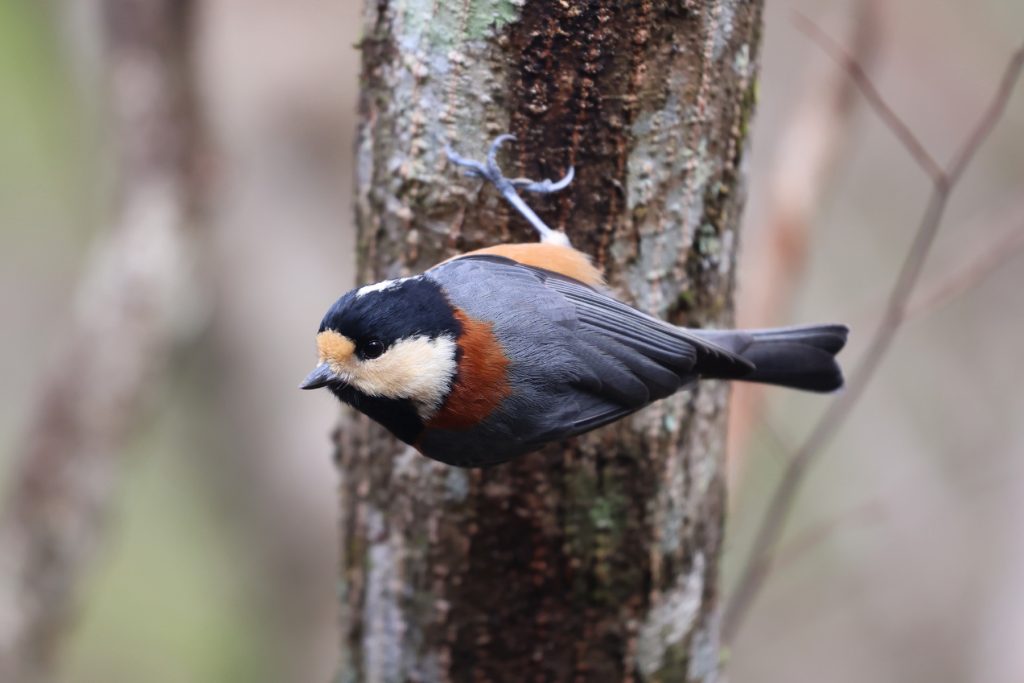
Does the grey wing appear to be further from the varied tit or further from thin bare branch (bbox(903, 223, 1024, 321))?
thin bare branch (bbox(903, 223, 1024, 321))

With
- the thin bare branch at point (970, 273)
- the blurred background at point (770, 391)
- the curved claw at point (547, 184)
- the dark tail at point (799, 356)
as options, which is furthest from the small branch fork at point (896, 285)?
the blurred background at point (770, 391)

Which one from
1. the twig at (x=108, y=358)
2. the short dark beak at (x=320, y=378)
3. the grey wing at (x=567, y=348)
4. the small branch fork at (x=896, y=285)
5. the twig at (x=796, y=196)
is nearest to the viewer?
the short dark beak at (x=320, y=378)

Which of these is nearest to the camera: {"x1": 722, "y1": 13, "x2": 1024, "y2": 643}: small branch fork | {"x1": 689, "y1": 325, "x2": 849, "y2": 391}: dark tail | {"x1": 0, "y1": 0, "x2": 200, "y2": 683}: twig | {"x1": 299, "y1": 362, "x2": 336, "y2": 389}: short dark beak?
{"x1": 299, "y1": 362, "x2": 336, "y2": 389}: short dark beak

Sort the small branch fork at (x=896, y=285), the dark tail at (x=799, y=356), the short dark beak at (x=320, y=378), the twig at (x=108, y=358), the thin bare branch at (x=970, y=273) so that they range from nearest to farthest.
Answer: the short dark beak at (x=320, y=378) < the dark tail at (x=799, y=356) < the small branch fork at (x=896, y=285) < the thin bare branch at (x=970, y=273) < the twig at (x=108, y=358)

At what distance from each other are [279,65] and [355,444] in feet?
12.2

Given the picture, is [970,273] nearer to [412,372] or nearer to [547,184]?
[547,184]

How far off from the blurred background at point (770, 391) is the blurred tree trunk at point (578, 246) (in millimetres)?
1938

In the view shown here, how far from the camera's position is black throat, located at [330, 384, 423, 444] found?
1.93m

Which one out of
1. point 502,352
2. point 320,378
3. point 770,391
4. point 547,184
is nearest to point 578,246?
point 547,184

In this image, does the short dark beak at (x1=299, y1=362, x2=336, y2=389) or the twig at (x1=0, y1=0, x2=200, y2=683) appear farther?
the twig at (x1=0, y1=0, x2=200, y2=683)

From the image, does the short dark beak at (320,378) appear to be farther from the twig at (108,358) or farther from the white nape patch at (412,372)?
the twig at (108,358)

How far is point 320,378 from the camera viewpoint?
A: 1900mm

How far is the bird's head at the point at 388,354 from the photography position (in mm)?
1913

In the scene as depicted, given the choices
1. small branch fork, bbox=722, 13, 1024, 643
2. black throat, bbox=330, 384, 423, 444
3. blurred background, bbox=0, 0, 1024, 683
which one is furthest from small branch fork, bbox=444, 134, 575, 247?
blurred background, bbox=0, 0, 1024, 683
